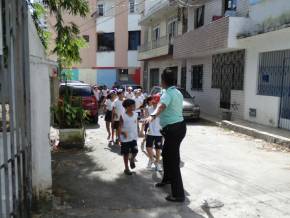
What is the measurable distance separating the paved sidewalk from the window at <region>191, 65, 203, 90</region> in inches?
230

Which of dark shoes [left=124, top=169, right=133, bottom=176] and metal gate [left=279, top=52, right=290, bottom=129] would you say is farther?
metal gate [left=279, top=52, right=290, bottom=129]

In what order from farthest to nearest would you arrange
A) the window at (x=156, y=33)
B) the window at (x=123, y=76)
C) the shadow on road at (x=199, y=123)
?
the window at (x=123, y=76) < the window at (x=156, y=33) < the shadow on road at (x=199, y=123)

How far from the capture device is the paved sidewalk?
1035 cm

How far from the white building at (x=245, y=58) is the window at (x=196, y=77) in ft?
0.85

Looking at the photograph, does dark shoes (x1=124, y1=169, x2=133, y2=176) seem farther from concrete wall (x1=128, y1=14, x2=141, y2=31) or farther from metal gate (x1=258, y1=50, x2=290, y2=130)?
concrete wall (x1=128, y1=14, x2=141, y2=31)

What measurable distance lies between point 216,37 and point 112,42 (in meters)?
23.0

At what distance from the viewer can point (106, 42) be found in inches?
1465

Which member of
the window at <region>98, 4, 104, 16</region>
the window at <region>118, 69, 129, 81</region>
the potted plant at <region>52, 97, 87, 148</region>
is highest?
the window at <region>98, 4, 104, 16</region>

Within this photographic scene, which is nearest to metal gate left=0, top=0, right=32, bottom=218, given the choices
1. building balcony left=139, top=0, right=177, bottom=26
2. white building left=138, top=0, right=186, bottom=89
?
white building left=138, top=0, right=186, bottom=89

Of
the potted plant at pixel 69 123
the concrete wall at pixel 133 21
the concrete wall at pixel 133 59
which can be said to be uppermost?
the concrete wall at pixel 133 21

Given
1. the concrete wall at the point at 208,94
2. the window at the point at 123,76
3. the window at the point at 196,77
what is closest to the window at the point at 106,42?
the window at the point at 123,76

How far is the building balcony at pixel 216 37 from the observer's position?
14148 millimetres

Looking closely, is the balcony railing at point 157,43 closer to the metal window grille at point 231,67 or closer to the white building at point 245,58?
the white building at point 245,58

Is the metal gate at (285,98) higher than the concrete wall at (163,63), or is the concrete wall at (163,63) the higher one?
the concrete wall at (163,63)
